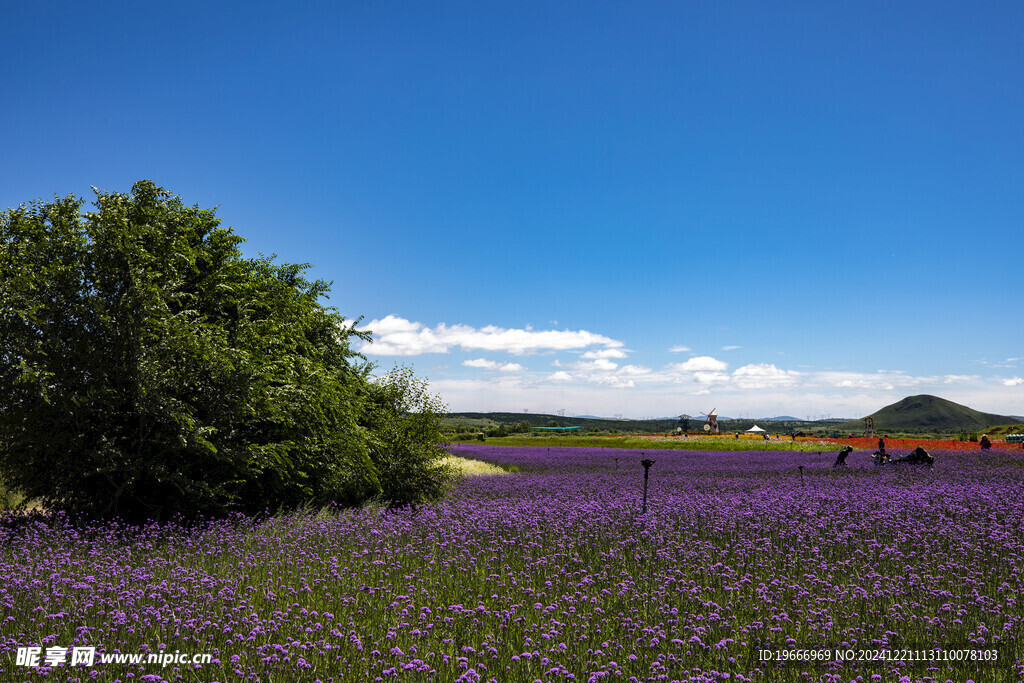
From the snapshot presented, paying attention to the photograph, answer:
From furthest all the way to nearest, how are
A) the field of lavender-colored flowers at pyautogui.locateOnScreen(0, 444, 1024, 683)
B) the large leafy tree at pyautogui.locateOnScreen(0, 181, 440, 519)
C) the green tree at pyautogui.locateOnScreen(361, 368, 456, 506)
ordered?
the green tree at pyautogui.locateOnScreen(361, 368, 456, 506)
the large leafy tree at pyautogui.locateOnScreen(0, 181, 440, 519)
the field of lavender-colored flowers at pyautogui.locateOnScreen(0, 444, 1024, 683)

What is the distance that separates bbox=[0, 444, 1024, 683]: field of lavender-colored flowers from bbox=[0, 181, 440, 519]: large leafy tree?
118 centimetres

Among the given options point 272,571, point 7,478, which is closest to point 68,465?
point 7,478

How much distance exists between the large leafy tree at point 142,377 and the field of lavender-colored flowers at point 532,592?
1.18 meters

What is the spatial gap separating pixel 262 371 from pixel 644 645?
8.13 meters

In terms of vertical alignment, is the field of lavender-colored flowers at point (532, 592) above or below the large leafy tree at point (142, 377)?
below

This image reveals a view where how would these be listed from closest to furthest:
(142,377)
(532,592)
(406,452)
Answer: (532,592) < (142,377) < (406,452)

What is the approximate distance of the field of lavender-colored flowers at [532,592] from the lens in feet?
14.9

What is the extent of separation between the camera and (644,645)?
491 centimetres

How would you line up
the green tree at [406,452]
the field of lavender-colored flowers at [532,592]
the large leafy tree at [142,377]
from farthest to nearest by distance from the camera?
1. the green tree at [406,452]
2. the large leafy tree at [142,377]
3. the field of lavender-colored flowers at [532,592]

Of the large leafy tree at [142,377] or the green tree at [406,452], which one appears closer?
the large leafy tree at [142,377]

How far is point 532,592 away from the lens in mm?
6113

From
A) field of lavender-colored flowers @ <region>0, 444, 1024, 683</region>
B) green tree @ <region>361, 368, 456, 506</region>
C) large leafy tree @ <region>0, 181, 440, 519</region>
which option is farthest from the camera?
green tree @ <region>361, 368, 456, 506</region>

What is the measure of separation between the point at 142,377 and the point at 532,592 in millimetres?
7363

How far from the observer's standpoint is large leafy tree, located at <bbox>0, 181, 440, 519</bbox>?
373 inches
